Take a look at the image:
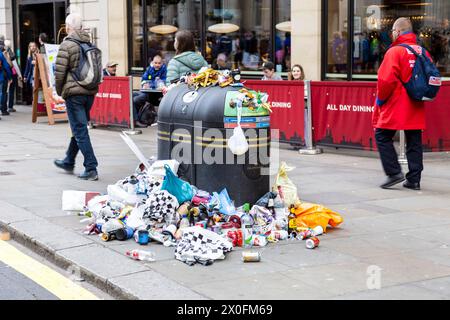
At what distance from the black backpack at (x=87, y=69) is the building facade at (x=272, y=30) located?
622 centimetres

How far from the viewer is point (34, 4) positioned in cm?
2347

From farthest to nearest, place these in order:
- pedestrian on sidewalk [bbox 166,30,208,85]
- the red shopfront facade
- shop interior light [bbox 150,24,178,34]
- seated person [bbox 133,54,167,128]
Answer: shop interior light [bbox 150,24,178,34] < seated person [bbox 133,54,167,128] < the red shopfront facade < pedestrian on sidewalk [bbox 166,30,208,85]

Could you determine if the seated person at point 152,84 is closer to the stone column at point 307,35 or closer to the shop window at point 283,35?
the shop window at point 283,35

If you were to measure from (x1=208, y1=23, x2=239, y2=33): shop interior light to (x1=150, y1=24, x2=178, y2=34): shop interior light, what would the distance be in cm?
143

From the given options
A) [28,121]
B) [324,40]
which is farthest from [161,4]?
[324,40]

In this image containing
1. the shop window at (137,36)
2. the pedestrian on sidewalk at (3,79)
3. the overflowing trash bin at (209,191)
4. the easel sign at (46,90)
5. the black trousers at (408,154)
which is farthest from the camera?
the pedestrian on sidewalk at (3,79)

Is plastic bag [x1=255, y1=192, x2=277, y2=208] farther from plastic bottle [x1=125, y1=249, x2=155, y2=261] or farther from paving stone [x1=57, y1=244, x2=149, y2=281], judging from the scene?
paving stone [x1=57, y1=244, x2=149, y2=281]

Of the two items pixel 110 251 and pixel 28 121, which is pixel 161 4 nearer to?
pixel 28 121

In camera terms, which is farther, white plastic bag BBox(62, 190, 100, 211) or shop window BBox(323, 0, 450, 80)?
shop window BBox(323, 0, 450, 80)

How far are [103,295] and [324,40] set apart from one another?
1032cm

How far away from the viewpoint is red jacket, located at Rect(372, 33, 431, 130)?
883 cm

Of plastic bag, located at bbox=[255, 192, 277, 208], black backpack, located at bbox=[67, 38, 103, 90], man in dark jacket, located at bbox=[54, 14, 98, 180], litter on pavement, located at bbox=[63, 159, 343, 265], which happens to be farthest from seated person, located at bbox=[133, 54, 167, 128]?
plastic bag, located at bbox=[255, 192, 277, 208]

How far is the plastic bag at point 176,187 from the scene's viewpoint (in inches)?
265

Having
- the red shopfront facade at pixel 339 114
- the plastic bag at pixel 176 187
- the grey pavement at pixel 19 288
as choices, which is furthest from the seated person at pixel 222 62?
the grey pavement at pixel 19 288
